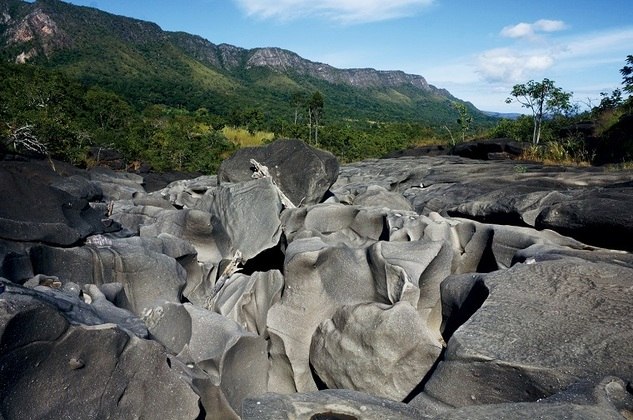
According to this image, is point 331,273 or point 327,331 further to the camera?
point 331,273

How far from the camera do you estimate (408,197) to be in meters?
13.4

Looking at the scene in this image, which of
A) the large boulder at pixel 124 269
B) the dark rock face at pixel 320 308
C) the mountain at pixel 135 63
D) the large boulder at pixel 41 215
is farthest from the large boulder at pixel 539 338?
the mountain at pixel 135 63

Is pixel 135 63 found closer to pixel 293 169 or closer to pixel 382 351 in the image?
pixel 293 169

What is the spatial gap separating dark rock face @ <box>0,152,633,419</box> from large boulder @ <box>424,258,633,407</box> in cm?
2

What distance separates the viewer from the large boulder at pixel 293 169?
39.6ft

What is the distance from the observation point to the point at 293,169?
12.2 m

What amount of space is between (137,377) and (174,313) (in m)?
1.75

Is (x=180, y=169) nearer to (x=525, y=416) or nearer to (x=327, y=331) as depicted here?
(x=327, y=331)

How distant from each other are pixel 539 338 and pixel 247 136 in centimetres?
4212

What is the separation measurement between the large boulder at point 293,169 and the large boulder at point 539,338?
278 inches

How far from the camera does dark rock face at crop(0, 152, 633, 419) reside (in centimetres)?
379

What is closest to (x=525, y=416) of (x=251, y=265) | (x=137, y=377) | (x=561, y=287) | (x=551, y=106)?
(x=561, y=287)

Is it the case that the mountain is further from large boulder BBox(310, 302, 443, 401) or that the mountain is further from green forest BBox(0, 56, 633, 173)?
large boulder BBox(310, 302, 443, 401)

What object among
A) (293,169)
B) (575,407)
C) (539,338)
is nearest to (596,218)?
(539,338)
